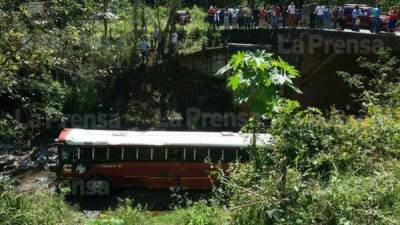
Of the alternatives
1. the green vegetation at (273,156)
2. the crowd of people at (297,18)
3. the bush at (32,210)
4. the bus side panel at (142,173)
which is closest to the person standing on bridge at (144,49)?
the crowd of people at (297,18)

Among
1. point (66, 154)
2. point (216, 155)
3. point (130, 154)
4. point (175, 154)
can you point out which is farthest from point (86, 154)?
point (216, 155)

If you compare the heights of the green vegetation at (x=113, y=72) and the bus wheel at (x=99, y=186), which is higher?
the green vegetation at (x=113, y=72)

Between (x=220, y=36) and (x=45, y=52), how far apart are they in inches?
804

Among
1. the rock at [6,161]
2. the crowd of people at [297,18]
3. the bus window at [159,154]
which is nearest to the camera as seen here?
the bus window at [159,154]

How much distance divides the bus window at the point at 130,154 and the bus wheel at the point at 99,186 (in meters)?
1.10

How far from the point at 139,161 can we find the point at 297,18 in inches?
517

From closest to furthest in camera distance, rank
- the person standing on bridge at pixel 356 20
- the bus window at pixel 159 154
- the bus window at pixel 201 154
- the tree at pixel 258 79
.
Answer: the tree at pixel 258 79 < the bus window at pixel 201 154 < the bus window at pixel 159 154 < the person standing on bridge at pixel 356 20

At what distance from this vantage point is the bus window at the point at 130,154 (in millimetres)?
19656

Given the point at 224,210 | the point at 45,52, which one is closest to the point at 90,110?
the point at 45,52

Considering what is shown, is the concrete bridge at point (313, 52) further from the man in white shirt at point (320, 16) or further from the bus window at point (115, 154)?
A: the bus window at point (115, 154)

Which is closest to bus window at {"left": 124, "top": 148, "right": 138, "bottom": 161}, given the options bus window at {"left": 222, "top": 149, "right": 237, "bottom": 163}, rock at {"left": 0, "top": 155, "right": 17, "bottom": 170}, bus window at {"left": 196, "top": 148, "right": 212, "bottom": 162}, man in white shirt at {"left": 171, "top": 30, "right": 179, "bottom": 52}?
bus window at {"left": 196, "top": 148, "right": 212, "bottom": 162}

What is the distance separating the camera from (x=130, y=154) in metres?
19.7

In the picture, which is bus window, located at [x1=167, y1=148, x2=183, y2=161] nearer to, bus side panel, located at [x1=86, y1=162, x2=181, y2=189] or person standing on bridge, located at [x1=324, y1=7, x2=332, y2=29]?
bus side panel, located at [x1=86, y1=162, x2=181, y2=189]

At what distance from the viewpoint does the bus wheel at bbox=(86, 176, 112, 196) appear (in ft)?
64.1
